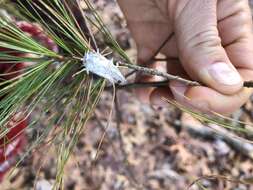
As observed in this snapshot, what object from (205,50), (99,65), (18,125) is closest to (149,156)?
(18,125)

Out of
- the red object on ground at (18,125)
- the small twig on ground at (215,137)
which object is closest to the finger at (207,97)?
the red object on ground at (18,125)

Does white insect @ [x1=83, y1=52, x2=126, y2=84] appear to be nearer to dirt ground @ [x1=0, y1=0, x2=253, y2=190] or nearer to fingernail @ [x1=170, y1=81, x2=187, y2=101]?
fingernail @ [x1=170, y1=81, x2=187, y2=101]

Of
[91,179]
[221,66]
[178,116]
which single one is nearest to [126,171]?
[91,179]

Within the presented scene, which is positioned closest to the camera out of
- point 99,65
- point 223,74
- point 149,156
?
point 99,65

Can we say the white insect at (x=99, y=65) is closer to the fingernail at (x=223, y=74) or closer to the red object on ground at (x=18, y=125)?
the fingernail at (x=223, y=74)

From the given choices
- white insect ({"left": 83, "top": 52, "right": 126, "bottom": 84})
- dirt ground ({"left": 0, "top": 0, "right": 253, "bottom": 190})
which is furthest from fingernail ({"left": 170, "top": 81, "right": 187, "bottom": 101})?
dirt ground ({"left": 0, "top": 0, "right": 253, "bottom": 190})

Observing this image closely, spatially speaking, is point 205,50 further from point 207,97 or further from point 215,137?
point 215,137

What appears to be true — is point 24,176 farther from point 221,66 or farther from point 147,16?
point 221,66

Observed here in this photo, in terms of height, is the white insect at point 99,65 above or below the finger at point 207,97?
above
